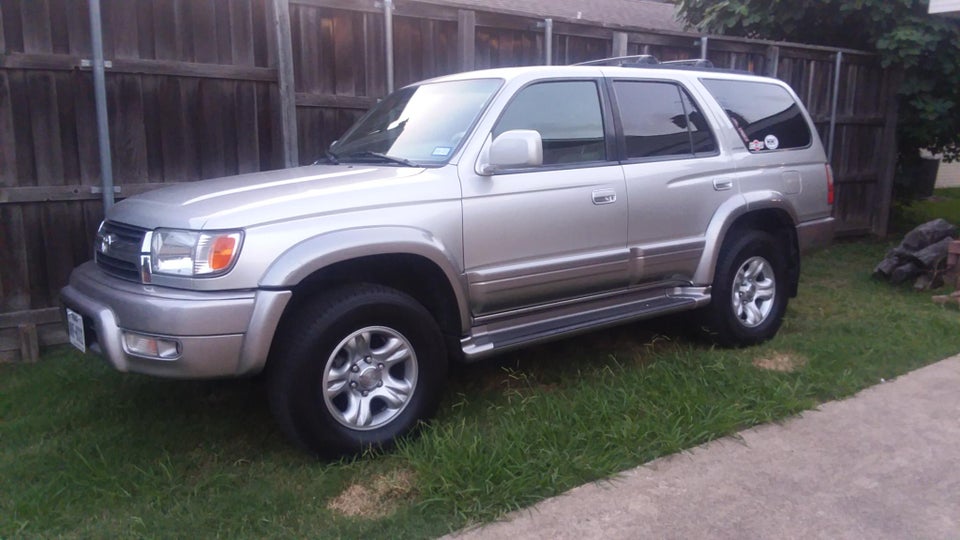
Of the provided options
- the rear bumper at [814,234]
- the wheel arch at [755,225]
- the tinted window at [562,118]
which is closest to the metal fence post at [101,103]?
the tinted window at [562,118]

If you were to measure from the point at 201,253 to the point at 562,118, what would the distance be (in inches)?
88.7

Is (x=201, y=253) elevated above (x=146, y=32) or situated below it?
below

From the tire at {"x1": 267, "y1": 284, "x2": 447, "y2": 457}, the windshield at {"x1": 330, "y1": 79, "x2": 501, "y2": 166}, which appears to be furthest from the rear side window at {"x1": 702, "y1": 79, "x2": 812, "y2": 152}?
the tire at {"x1": 267, "y1": 284, "x2": 447, "y2": 457}

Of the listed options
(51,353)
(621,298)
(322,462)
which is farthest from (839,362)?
(51,353)

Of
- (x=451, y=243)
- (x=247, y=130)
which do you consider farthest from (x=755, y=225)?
(x=247, y=130)

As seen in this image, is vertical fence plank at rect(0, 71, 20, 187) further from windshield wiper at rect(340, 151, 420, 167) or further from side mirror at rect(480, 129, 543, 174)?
side mirror at rect(480, 129, 543, 174)

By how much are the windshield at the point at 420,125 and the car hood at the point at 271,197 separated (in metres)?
0.22

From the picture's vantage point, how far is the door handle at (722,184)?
5319 mm

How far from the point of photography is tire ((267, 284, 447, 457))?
361cm

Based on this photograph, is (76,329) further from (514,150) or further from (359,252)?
(514,150)

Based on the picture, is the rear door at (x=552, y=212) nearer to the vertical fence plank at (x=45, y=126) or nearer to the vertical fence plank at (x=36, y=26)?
the vertical fence plank at (x=45, y=126)

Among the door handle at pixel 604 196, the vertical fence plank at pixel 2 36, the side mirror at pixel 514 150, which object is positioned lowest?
the door handle at pixel 604 196

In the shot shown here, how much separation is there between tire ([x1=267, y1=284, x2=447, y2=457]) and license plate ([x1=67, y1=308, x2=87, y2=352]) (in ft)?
3.17

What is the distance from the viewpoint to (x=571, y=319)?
4645mm
